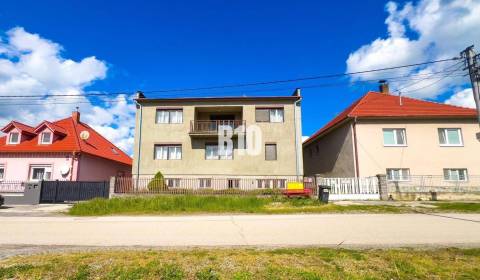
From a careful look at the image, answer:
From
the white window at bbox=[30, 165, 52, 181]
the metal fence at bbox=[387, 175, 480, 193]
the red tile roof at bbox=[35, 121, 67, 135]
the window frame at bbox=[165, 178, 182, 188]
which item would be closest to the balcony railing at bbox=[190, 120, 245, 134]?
the window frame at bbox=[165, 178, 182, 188]

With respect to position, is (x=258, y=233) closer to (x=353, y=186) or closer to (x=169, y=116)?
(x=353, y=186)

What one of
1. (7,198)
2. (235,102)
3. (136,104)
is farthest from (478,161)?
(7,198)

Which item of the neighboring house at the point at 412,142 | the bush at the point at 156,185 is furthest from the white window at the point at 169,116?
the neighboring house at the point at 412,142

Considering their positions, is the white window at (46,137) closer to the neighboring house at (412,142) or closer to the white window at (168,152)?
the white window at (168,152)

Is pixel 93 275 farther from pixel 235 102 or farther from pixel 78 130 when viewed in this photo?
pixel 78 130

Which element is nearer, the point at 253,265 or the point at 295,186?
the point at 253,265

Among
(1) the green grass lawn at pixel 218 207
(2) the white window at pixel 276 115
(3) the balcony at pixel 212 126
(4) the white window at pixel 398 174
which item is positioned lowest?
(1) the green grass lawn at pixel 218 207

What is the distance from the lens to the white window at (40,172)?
22922 mm

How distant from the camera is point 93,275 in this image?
172 inches

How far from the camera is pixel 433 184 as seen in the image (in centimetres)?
1958

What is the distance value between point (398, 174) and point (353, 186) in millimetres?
4169

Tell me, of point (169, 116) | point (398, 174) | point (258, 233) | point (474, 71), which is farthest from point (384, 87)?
point (258, 233)

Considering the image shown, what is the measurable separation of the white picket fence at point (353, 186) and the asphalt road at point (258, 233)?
8.04 m

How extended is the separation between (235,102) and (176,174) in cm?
746
